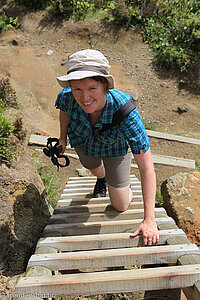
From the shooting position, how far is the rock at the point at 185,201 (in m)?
3.08

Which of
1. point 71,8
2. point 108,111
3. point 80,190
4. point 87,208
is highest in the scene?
point 108,111

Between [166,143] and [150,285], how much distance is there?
15.5 feet

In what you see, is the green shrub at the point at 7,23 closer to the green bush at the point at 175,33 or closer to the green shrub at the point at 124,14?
the green shrub at the point at 124,14

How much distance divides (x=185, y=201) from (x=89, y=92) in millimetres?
2173

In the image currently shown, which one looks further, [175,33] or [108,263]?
[175,33]

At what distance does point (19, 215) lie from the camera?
8.83ft

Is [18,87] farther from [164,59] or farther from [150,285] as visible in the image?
[150,285]

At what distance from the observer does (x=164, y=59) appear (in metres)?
7.86

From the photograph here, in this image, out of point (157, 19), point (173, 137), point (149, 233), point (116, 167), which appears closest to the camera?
point (149, 233)

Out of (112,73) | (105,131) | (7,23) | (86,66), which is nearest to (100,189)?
(105,131)

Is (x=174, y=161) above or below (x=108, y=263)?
below

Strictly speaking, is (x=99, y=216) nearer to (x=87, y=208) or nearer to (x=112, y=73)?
(x=87, y=208)

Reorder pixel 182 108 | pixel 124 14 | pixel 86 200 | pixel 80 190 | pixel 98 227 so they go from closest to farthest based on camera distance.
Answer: pixel 98 227 → pixel 86 200 → pixel 80 190 → pixel 182 108 → pixel 124 14

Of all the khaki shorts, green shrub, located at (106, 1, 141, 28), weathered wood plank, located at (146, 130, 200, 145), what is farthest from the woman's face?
green shrub, located at (106, 1, 141, 28)
